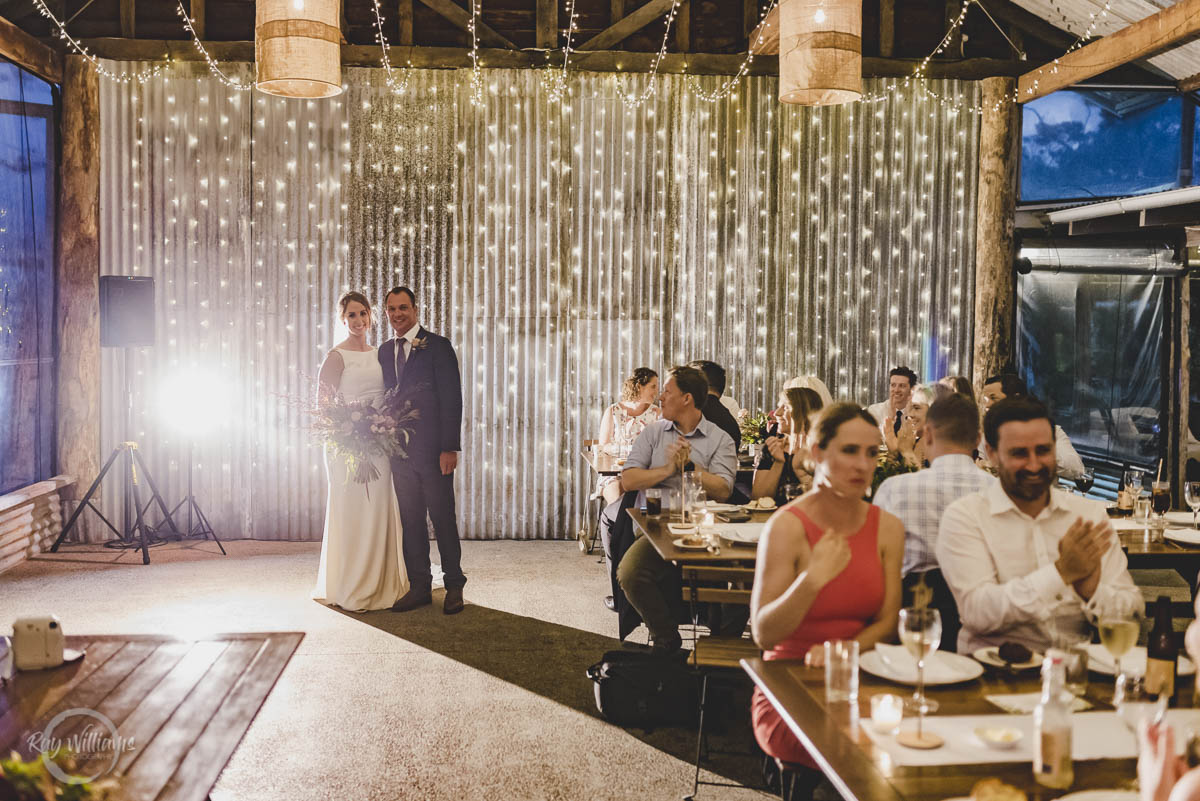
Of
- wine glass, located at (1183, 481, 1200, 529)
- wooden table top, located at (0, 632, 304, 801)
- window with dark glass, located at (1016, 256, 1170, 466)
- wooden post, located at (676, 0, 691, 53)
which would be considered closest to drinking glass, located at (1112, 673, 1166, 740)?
wooden table top, located at (0, 632, 304, 801)

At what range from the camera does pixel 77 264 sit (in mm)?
7543

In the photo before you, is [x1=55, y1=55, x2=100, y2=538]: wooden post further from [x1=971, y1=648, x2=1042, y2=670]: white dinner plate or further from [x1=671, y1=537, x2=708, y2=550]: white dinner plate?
[x1=971, y1=648, x2=1042, y2=670]: white dinner plate

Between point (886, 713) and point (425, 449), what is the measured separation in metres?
4.15

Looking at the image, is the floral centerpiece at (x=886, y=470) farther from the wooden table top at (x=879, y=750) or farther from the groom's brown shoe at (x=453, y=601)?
the groom's brown shoe at (x=453, y=601)

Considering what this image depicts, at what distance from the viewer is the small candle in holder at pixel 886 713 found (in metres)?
1.94

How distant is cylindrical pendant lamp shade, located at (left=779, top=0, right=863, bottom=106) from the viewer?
4582 millimetres

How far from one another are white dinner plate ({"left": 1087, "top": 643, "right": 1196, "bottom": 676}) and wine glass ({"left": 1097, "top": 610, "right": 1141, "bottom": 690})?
0.12 m

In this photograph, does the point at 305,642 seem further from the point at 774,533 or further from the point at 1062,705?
the point at 1062,705

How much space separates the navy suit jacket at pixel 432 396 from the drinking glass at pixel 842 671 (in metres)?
3.89

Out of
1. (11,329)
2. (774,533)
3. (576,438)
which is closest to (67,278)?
(11,329)

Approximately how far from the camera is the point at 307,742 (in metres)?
3.94

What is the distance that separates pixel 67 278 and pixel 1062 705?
7553 millimetres

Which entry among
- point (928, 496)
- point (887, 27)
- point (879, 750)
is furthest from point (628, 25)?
point (879, 750)

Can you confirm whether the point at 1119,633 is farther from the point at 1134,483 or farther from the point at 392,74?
the point at 392,74
